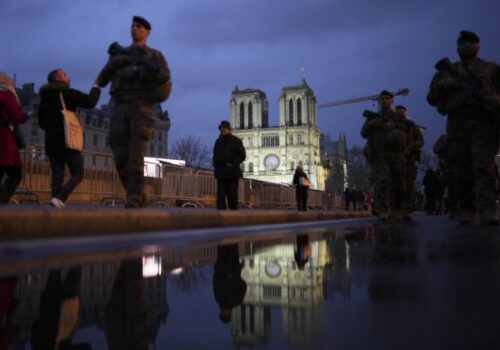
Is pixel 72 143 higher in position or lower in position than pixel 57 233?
higher

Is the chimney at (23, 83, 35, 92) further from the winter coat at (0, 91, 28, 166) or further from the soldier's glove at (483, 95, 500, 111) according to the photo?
the soldier's glove at (483, 95, 500, 111)

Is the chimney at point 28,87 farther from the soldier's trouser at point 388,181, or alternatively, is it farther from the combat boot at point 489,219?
the combat boot at point 489,219

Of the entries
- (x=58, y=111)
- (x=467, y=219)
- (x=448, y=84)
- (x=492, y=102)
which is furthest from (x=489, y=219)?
(x=58, y=111)

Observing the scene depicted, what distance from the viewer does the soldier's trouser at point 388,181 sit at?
366 inches

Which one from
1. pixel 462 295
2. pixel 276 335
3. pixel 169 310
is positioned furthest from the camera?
pixel 462 295

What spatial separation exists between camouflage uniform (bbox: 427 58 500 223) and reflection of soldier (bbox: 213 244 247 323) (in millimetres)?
4127

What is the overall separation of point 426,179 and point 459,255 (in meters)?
15.1

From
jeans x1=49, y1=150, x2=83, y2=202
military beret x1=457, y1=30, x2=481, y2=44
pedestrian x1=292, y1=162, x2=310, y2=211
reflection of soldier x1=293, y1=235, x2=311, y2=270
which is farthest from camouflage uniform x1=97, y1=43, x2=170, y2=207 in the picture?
pedestrian x1=292, y1=162, x2=310, y2=211

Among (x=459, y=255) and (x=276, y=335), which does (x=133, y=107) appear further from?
(x=276, y=335)

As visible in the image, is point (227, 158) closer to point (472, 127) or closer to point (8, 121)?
point (8, 121)

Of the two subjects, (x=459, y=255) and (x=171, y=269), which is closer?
(x=171, y=269)

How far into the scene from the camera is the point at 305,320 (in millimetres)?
1209

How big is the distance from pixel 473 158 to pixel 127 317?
18.8 ft

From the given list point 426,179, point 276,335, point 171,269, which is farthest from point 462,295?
point 426,179
